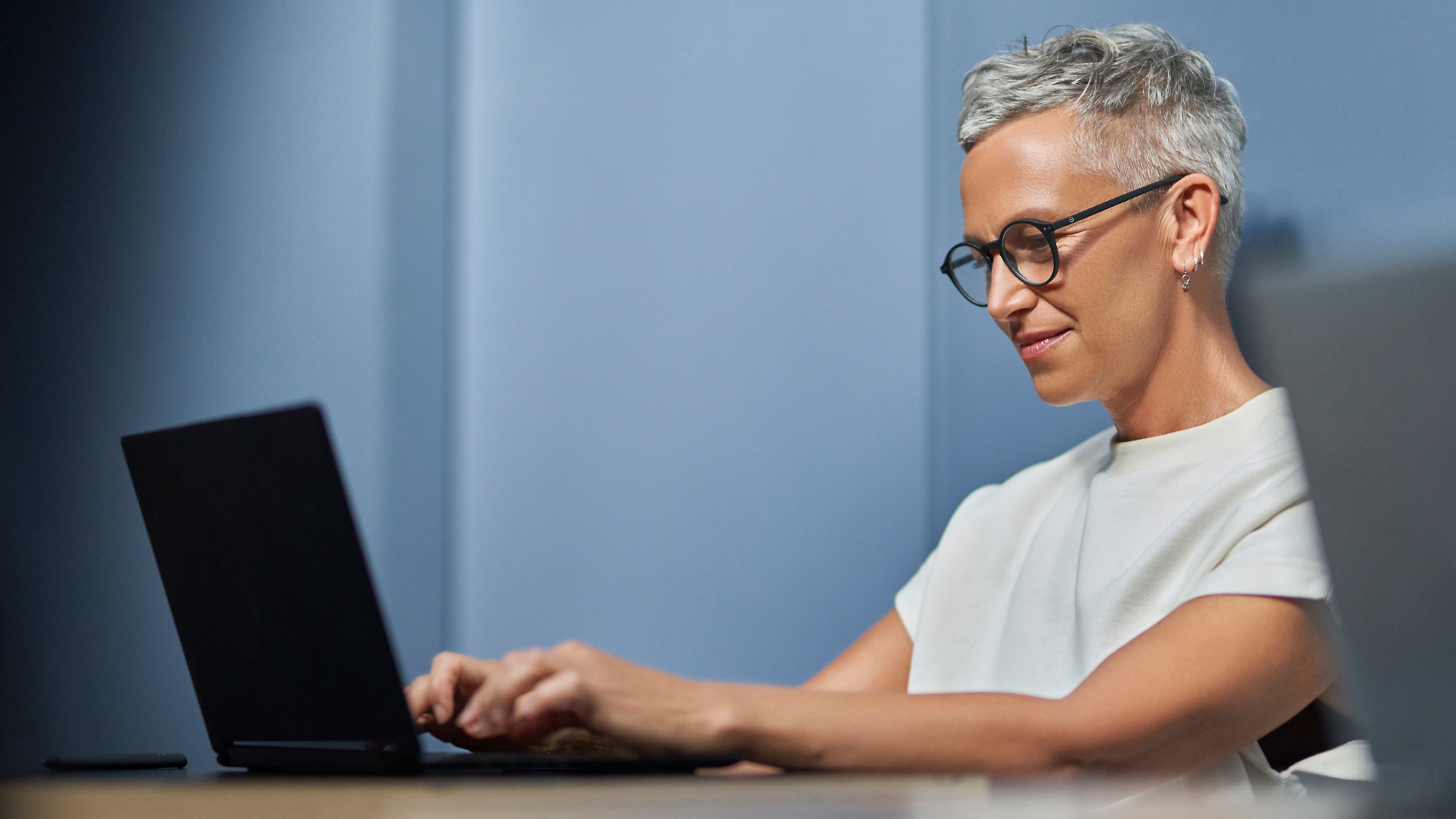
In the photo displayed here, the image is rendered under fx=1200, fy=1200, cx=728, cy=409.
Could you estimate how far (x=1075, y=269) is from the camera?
1.48m

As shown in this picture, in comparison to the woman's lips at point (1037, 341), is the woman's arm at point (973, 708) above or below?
below

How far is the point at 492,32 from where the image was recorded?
2359 mm

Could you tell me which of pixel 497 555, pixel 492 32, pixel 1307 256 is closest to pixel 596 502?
pixel 497 555

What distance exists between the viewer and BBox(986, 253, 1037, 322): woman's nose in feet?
4.99

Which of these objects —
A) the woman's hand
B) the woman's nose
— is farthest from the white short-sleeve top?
the woman's hand

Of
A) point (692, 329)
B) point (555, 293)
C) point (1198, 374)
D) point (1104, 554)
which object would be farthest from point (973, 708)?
point (555, 293)

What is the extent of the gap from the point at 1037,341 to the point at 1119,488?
0.22 meters

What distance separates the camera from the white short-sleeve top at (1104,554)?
48.9 inches

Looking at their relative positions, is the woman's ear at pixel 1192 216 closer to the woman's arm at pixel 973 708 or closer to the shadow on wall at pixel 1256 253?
the shadow on wall at pixel 1256 253

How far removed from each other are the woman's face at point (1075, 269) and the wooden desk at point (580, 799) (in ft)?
2.86

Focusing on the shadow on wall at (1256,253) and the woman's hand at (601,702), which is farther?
the shadow on wall at (1256,253)

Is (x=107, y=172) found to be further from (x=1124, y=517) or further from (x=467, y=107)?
(x=1124, y=517)

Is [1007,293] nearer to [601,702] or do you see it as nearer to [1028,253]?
[1028,253]

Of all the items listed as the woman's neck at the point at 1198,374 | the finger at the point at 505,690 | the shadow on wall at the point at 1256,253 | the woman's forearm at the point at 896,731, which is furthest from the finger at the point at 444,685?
the shadow on wall at the point at 1256,253
